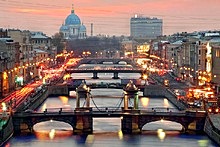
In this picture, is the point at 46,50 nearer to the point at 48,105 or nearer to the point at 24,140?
the point at 48,105

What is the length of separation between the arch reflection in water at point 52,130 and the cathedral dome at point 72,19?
14928 centimetres

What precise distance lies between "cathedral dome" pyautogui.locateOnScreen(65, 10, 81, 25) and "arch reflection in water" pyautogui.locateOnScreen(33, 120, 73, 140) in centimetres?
14928

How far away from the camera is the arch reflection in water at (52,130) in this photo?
37.3m

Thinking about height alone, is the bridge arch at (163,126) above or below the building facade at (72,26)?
below

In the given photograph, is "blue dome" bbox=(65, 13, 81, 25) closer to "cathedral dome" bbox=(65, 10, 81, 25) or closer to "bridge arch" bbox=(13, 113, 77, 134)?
"cathedral dome" bbox=(65, 10, 81, 25)

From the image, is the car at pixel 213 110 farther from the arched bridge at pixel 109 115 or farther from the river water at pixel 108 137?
the arched bridge at pixel 109 115

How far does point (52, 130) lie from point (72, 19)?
152879 millimetres

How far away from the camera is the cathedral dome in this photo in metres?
191

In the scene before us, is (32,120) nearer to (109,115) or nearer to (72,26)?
(109,115)

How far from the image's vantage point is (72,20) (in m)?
191

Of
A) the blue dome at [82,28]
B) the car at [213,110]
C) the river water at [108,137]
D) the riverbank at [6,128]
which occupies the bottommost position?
the river water at [108,137]

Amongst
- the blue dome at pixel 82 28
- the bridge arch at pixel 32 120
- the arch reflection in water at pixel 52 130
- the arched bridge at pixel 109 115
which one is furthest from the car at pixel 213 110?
the blue dome at pixel 82 28

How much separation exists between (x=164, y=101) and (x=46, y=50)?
40.3 m

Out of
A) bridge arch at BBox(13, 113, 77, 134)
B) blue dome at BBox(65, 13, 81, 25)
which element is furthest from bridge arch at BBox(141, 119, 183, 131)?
blue dome at BBox(65, 13, 81, 25)
